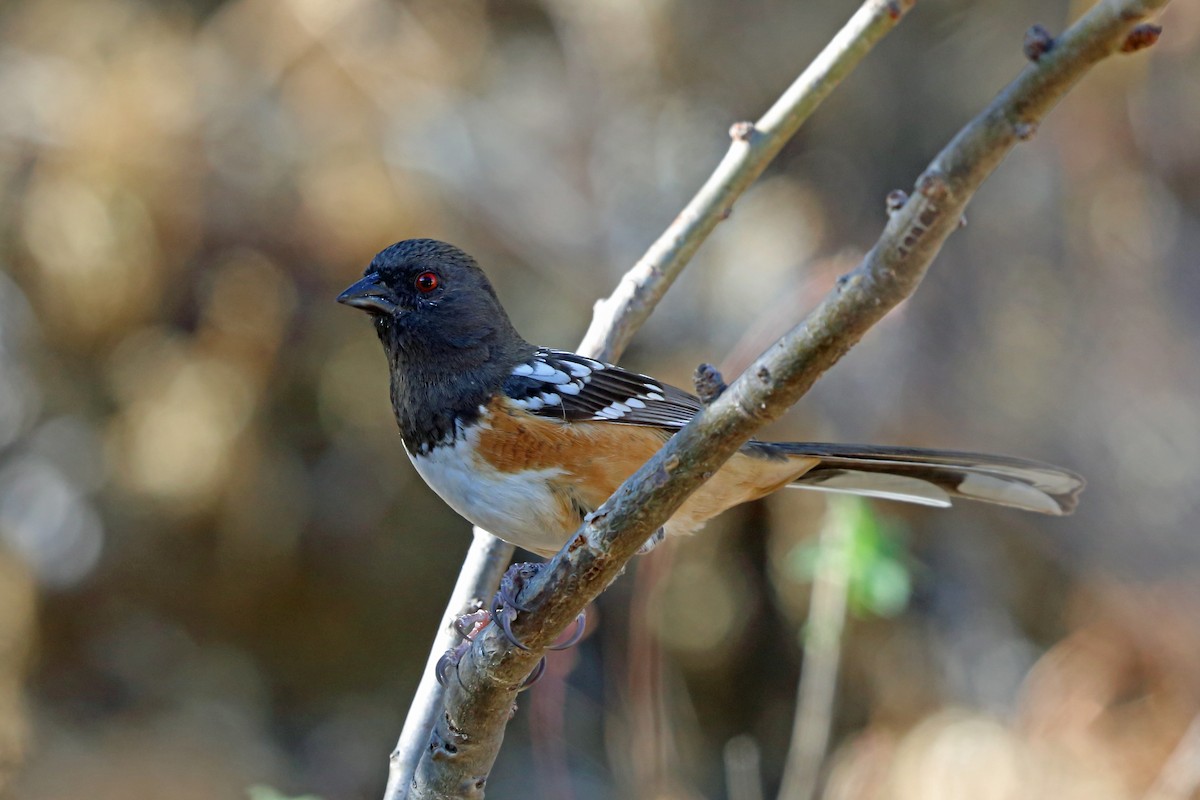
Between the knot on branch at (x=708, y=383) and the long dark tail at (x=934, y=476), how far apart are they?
0.89 meters

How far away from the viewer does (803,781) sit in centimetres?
214

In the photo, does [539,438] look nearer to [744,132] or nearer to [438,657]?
[438,657]

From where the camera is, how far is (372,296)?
6.98ft

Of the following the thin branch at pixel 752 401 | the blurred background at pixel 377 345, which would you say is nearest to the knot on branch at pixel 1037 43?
the thin branch at pixel 752 401

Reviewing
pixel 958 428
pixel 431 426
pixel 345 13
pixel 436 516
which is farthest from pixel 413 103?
pixel 431 426

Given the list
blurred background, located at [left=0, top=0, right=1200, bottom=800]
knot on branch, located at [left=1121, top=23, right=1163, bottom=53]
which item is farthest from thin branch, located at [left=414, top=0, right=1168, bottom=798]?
blurred background, located at [left=0, top=0, right=1200, bottom=800]

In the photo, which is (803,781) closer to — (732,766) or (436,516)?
(732,766)

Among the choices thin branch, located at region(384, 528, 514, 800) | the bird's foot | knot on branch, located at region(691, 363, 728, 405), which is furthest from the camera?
thin branch, located at region(384, 528, 514, 800)

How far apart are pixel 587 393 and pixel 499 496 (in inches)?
11.1

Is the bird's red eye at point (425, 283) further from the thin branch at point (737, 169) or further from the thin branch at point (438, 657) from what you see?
the thin branch at point (438, 657)

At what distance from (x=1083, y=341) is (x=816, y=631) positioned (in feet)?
7.51

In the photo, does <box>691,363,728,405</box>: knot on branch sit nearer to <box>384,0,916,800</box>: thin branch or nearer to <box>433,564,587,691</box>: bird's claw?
<box>433,564,587,691</box>: bird's claw

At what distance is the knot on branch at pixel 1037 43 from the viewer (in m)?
0.92

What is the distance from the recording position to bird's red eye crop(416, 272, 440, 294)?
2160mm
